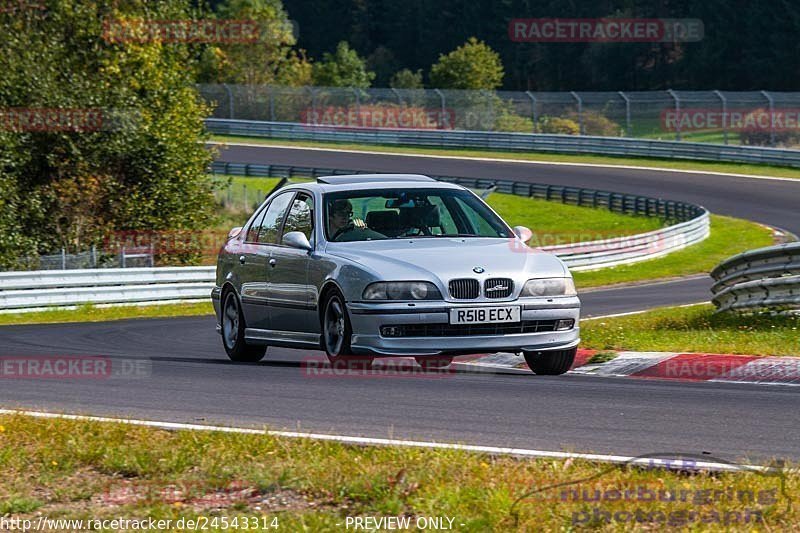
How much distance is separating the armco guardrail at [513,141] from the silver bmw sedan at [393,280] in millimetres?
40161

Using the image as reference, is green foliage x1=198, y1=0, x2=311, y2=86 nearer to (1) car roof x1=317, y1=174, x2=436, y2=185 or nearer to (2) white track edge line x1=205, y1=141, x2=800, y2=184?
(2) white track edge line x1=205, y1=141, x2=800, y2=184

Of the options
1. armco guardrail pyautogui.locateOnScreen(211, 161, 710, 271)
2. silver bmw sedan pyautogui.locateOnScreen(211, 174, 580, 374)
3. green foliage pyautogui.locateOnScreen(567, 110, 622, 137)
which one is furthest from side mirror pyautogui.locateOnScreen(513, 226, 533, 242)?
green foliage pyautogui.locateOnScreen(567, 110, 622, 137)

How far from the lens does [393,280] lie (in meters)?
9.74

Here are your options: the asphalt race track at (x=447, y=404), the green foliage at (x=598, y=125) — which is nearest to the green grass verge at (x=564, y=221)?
the green foliage at (x=598, y=125)

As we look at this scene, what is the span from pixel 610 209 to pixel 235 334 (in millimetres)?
31981

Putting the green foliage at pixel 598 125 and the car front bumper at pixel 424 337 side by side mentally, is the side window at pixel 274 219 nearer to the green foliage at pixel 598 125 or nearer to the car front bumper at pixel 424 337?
the car front bumper at pixel 424 337

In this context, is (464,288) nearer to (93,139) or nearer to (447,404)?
(447,404)

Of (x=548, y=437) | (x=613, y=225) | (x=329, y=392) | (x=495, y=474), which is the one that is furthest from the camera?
(x=613, y=225)

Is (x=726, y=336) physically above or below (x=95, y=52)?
below

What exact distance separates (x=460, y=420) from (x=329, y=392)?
168cm

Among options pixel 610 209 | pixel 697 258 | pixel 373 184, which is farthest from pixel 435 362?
pixel 610 209

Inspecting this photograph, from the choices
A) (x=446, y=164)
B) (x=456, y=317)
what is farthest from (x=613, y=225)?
(x=456, y=317)

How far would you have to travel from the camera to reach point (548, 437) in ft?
23.5

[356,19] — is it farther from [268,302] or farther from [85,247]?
[268,302]
